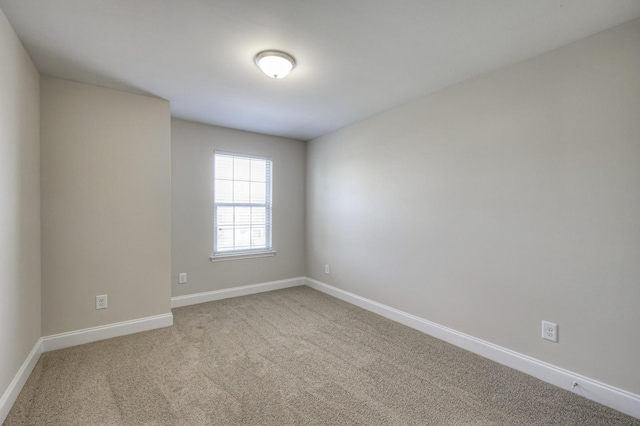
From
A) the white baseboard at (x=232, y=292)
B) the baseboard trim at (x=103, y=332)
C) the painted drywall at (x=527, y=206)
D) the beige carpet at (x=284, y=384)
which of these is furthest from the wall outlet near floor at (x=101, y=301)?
the painted drywall at (x=527, y=206)

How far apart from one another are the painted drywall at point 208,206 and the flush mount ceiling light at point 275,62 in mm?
1986

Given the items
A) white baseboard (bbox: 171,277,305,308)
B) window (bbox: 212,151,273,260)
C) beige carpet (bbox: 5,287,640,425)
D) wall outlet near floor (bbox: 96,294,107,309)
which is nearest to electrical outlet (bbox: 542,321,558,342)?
beige carpet (bbox: 5,287,640,425)

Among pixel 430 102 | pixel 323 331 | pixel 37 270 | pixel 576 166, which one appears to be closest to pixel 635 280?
pixel 576 166

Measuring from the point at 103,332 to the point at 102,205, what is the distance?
1211mm

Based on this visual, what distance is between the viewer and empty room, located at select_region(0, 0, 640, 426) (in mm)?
1823

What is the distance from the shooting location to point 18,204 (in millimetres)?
2080

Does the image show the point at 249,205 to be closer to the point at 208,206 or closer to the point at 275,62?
the point at 208,206

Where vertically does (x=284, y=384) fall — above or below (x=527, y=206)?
below

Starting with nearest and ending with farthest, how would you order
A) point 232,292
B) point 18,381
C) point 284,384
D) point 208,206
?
point 18,381, point 284,384, point 208,206, point 232,292

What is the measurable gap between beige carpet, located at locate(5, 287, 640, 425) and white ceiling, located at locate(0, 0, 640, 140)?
2413mm

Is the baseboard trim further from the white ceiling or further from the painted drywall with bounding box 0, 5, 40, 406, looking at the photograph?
the white ceiling

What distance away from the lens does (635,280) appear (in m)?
1.82

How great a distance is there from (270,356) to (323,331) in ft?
2.29

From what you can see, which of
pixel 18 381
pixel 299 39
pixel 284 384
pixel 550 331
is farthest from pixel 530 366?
pixel 18 381
